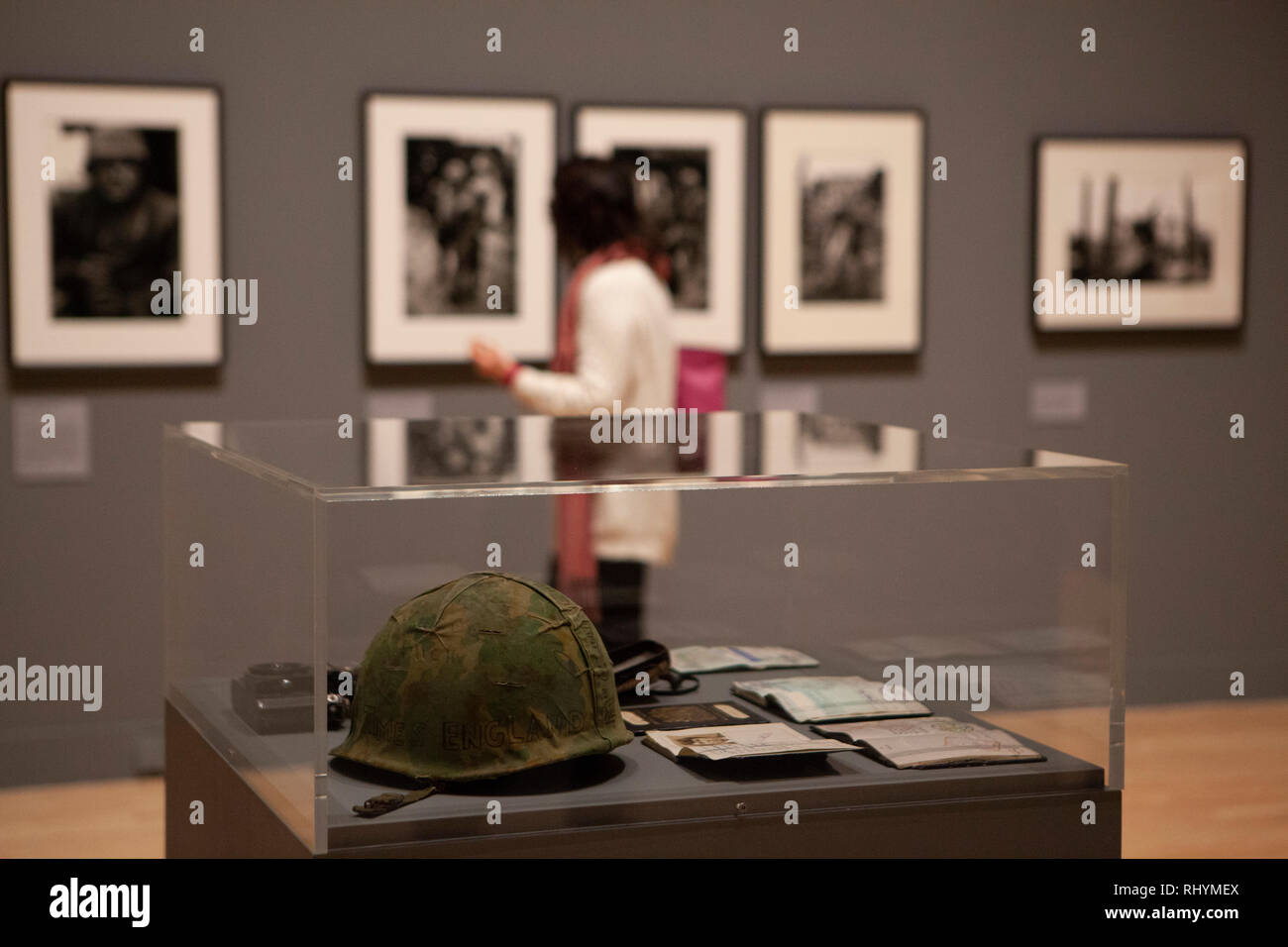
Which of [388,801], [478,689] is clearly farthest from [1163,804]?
[388,801]

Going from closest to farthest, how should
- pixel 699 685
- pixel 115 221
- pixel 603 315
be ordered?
1. pixel 699 685
2. pixel 603 315
3. pixel 115 221

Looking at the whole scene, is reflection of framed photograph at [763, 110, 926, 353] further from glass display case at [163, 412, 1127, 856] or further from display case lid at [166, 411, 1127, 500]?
glass display case at [163, 412, 1127, 856]

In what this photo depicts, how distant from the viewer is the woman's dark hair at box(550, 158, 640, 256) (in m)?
5.09

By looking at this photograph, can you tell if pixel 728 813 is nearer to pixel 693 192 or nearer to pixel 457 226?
pixel 457 226

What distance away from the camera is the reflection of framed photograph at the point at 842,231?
698 centimetres

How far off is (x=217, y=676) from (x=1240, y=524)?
5931 millimetres

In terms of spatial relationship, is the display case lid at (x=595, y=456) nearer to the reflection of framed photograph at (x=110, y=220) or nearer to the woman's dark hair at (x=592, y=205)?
the woman's dark hair at (x=592, y=205)

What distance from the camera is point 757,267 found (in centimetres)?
702

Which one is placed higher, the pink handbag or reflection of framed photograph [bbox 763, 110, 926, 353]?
reflection of framed photograph [bbox 763, 110, 926, 353]

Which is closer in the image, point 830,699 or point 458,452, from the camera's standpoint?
point 458,452

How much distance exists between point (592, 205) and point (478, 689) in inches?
110

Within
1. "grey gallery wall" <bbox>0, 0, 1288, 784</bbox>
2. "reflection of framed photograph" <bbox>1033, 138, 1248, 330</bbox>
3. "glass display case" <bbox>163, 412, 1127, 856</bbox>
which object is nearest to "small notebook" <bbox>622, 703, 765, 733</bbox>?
"glass display case" <bbox>163, 412, 1127, 856</bbox>

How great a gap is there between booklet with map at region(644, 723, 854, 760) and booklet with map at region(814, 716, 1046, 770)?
0.06 metres
